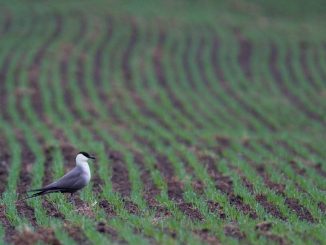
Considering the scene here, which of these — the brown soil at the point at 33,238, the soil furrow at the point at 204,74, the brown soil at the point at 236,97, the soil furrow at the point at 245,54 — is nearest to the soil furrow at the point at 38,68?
the soil furrow at the point at 204,74

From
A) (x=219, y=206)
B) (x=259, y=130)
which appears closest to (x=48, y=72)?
(x=259, y=130)

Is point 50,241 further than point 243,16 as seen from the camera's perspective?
No

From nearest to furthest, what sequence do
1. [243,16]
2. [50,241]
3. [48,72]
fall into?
1. [50,241]
2. [48,72]
3. [243,16]

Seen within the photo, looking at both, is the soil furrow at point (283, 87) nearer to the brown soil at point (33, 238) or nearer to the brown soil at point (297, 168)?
the brown soil at point (297, 168)

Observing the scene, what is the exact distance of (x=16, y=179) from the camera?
12.0 metres

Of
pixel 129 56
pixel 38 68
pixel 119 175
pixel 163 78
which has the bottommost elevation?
pixel 119 175

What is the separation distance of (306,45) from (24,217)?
28.1 metres

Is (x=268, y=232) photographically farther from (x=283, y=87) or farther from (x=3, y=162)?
(x=283, y=87)

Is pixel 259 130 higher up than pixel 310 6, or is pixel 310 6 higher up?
pixel 310 6

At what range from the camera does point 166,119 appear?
69.6 ft

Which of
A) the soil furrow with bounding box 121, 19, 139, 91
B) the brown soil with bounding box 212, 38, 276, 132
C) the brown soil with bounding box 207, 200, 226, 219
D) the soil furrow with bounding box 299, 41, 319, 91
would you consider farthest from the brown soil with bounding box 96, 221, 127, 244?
the soil furrow with bounding box 299, 41, 319, 91

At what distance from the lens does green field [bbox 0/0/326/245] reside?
8.42 m

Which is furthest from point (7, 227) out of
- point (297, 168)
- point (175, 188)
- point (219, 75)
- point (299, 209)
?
point (219, 75)

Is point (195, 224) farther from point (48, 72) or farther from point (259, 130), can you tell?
point (48, 72)
